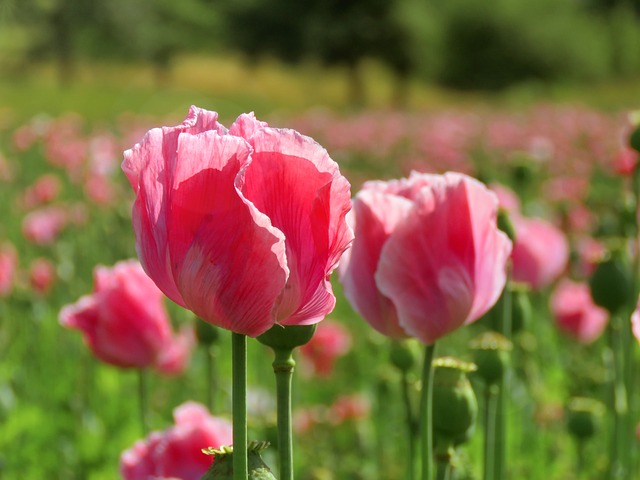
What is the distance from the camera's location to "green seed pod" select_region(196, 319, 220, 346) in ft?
4.03

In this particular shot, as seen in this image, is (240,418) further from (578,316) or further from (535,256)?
(578,316)

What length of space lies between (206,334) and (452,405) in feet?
1.68

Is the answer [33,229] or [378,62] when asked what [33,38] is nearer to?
[378,62]

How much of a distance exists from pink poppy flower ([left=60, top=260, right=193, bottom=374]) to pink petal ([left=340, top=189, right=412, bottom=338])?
0.55 m

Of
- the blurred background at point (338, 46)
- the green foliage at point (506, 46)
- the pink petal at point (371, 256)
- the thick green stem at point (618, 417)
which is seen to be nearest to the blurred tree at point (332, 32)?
the blurred background at point (338, 46)

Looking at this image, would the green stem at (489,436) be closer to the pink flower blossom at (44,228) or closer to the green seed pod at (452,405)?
the green seed pod at (452,405)

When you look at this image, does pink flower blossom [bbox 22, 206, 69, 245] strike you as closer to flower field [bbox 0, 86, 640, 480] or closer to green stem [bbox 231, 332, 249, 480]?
flower field [bbox 0, 86, 640, 480]

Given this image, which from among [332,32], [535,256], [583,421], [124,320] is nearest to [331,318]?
[535,256]

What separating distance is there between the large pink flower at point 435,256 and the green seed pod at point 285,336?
0.18m

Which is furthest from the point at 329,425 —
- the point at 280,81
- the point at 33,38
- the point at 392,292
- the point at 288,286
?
the point at 33,38

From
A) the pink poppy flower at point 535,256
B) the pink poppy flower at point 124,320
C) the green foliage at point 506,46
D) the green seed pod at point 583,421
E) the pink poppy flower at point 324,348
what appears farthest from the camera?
the green foliage at point 506,46

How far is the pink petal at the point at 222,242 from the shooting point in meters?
0.56

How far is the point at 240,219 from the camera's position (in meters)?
0.56

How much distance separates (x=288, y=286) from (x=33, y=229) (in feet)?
9.19
